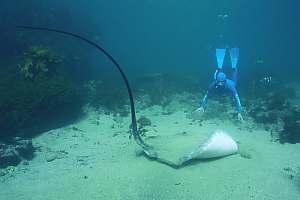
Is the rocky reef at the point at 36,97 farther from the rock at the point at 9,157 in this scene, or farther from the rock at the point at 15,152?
the rock at the point at 9,157

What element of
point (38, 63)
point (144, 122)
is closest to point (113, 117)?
point (144, 122)

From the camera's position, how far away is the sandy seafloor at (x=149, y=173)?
8156 millimetres

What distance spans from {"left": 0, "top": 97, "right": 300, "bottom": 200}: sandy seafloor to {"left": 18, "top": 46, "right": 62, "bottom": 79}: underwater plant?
13.4ft

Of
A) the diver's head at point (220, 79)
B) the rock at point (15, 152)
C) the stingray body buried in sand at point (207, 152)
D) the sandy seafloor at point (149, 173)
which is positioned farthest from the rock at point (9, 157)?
the diver's head at point (220, 79)

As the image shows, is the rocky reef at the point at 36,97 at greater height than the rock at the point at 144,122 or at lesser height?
greater

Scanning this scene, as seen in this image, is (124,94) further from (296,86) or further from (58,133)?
(296,86)

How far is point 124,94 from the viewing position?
64.3 feet

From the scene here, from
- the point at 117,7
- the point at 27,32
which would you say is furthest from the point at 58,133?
the point at 117,7

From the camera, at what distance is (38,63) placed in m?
15.9

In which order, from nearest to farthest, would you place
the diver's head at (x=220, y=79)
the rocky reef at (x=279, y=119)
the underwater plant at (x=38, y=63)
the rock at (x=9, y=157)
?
the rock at (x=9, y=157) → the rocky reef at (x=279, y=119) → the diver's head at (x=220, y=79) → the underwater plant at (x=38, y=63)

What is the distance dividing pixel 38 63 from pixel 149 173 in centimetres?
936

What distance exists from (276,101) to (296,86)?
1178cm

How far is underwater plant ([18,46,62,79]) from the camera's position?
615 inches

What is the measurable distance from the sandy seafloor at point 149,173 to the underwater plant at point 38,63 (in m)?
4.09
